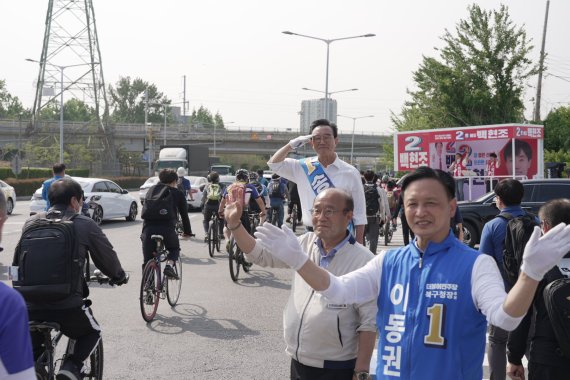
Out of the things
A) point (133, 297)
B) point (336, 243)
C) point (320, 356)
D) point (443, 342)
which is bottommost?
point (133, 297)

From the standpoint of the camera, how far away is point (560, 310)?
351 centimetres

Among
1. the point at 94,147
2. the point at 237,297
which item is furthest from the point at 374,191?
the point at 94,147

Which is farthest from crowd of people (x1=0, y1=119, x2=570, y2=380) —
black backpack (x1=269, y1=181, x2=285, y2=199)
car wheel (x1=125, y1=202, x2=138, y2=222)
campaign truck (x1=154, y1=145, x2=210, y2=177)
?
campaign truck (x1=154, y1=145, x2=210, y2=177)

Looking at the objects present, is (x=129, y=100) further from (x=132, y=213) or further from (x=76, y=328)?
(x=76, y=328)

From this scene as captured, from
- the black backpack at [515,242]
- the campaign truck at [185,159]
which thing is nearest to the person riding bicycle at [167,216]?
the black backpack at [515,242]

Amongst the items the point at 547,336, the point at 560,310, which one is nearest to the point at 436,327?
the point at 560,310

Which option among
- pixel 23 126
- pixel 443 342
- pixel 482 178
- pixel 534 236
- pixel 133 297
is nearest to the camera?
pixel 534 236

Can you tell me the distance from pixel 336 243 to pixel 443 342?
40.2 inches

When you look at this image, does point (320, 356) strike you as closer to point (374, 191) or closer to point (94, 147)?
point (374, 191)

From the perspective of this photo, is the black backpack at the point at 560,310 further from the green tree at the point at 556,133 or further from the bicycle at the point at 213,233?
the green tree at the point at 556,133

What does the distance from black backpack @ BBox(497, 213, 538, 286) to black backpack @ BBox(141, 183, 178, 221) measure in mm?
4530

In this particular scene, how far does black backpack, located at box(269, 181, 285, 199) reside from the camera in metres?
18.4

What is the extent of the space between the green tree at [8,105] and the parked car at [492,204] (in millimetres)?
101535

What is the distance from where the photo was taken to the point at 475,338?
263 centimetres
